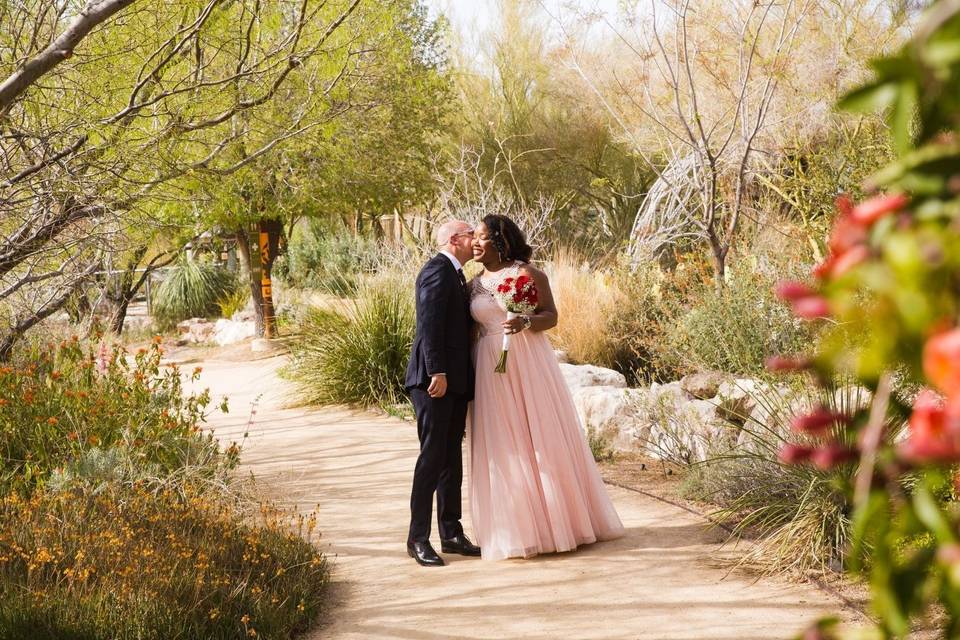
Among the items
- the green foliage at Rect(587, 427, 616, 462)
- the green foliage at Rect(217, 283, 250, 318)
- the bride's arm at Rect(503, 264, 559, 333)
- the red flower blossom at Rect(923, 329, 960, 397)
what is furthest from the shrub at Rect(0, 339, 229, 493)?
the green foliage at Rect(217, 283, 250, 318)

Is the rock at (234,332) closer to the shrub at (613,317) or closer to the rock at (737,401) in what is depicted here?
the shrub at (613,317)

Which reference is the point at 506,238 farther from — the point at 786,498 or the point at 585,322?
the point at 585,322

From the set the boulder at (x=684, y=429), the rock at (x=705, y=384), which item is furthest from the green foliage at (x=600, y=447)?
the rock at (x=705, y=384)

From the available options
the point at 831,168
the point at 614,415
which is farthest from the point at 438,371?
the point at 831,168

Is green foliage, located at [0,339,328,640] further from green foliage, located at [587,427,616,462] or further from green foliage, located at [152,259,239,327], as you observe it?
green foliage, located at [152,259,239,327]

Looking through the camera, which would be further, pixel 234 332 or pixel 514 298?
pixel 234 332

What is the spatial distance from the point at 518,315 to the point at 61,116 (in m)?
2.93

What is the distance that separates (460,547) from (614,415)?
2.85 meters

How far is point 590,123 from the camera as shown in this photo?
23.3 metres

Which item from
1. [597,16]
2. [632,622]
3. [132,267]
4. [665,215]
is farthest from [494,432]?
[132,267]

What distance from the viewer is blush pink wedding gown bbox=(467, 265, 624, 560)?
5602 millimetres

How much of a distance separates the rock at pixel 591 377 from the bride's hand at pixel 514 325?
3.80 meters

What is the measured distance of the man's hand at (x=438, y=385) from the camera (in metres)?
5.48

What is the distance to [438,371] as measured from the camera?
5.48 metres
